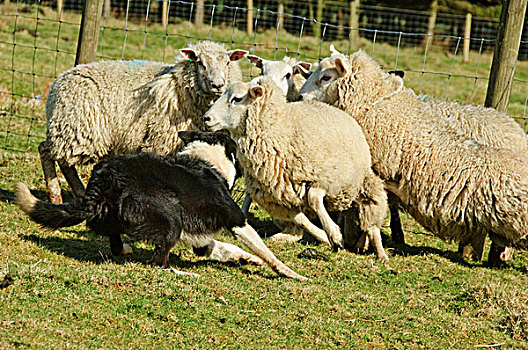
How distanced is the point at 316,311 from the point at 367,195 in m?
1.86

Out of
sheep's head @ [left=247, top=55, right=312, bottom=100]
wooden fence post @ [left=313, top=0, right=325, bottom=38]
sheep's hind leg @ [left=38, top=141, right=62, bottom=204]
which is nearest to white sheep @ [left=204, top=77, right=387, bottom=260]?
sheep's head @ [left=247, top=55, right=312, bottom=100]

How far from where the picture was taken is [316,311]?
4066 mm

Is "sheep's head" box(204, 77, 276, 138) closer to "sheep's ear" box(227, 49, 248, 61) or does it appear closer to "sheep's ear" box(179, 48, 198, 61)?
"sheep's ear" box(179, 48, 198, 61)

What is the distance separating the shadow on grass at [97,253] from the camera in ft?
15.6

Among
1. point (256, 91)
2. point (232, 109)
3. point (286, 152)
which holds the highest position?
point (256, 91)

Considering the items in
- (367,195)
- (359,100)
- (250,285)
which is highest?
(359,100)

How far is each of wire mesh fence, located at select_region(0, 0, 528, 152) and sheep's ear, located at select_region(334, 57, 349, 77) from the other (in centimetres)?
453

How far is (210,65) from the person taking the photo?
5.81 meters

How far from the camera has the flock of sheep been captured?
5.17m

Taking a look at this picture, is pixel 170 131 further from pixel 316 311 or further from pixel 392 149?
pixel 316 311

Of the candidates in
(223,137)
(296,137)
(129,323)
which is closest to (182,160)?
(223,137)

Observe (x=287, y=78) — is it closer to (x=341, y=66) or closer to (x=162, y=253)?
(x=341, y=66)

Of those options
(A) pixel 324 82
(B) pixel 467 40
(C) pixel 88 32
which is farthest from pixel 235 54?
(B) pixel 467 40

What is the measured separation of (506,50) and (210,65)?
3156mm
